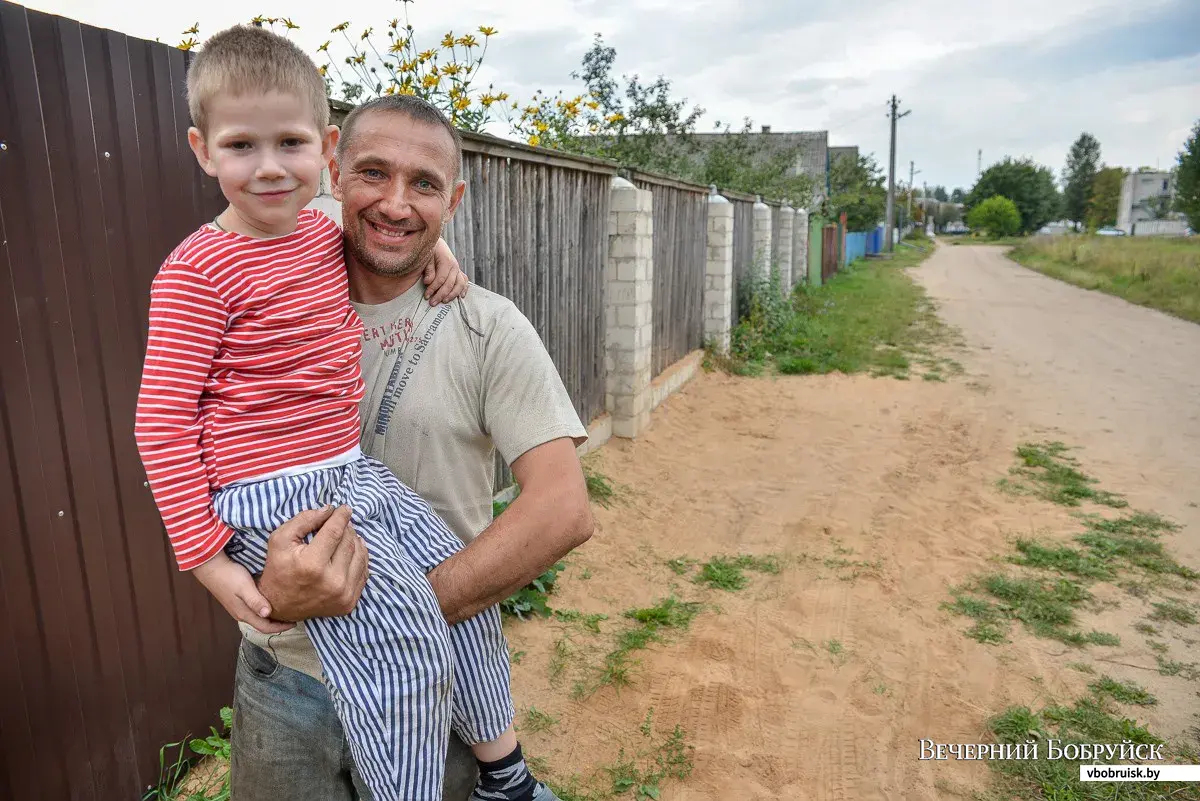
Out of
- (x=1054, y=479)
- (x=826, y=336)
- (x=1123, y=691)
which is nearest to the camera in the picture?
(x=1123, y=691)

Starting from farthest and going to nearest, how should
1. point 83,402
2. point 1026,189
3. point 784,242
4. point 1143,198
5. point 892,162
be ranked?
point 1143,198 → point 1026,189 → point 892,162 → point 784,242 → point 83,402

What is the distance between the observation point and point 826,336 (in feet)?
41.2

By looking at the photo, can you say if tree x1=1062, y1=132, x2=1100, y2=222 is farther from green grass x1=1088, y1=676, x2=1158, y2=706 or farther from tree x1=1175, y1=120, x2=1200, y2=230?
green grass x1=1088, y1=676, x2=1158, y2=706

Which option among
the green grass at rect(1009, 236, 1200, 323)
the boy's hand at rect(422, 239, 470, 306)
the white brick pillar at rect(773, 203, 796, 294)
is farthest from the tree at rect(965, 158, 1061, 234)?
the boy's hand at rect(422, 239, 470, 306)

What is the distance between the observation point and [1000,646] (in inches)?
153

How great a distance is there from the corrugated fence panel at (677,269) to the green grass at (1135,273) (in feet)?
36.2

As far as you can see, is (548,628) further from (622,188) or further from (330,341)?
(622,188)

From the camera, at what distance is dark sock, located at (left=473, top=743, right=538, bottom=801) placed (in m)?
1.72

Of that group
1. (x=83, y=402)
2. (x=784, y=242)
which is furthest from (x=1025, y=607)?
(x=784, y=242)

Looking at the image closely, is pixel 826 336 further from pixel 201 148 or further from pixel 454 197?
pixel 201 148

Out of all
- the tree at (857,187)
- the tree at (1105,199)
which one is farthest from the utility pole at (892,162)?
the tree at (1105,199)

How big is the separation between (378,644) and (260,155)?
3.02 ft

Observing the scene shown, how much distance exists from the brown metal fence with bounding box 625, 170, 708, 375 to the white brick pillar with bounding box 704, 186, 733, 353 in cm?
13

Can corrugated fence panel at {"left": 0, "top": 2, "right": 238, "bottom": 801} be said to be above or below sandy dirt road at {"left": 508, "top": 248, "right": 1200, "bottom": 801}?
above
